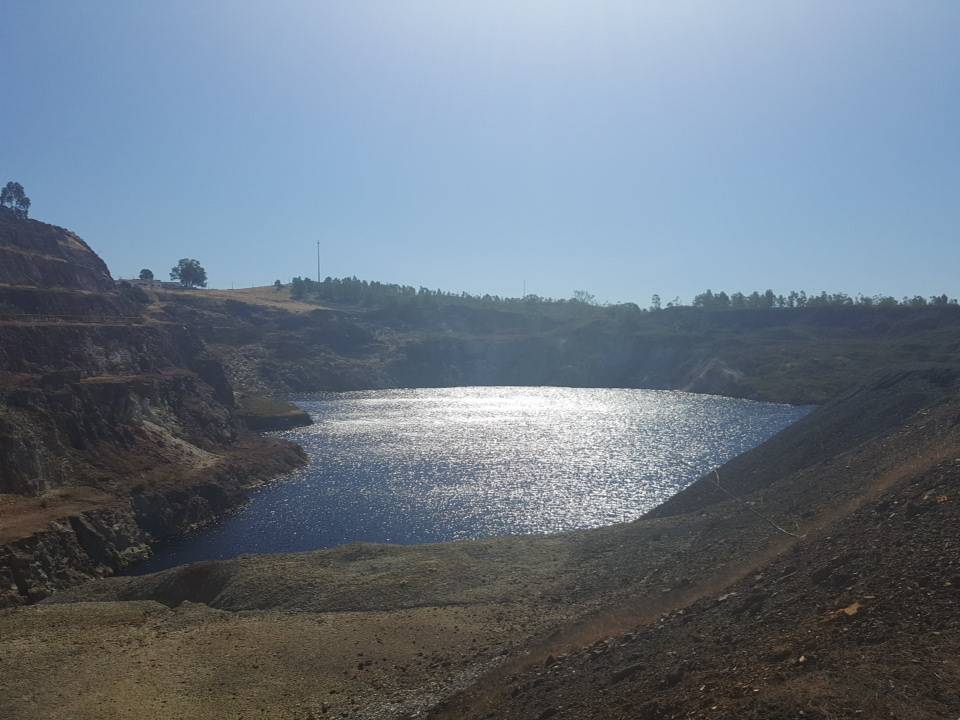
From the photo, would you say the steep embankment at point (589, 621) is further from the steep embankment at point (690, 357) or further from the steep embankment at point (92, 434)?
the steep embankment at point (690, 357)

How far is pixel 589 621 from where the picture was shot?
26.2 metres

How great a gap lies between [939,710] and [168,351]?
384 ft

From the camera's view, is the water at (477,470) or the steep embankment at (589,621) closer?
the steep embankment at (589,621)

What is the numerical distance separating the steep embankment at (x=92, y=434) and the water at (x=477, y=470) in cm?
469

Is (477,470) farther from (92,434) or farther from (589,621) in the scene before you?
(589,621)

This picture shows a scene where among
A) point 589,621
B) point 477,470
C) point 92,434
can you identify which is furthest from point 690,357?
point 589,621

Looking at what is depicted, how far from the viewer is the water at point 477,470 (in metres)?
57.0

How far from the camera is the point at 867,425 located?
4869cm

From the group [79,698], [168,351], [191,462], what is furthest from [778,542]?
[168,351]

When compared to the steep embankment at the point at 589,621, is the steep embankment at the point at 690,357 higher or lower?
higher

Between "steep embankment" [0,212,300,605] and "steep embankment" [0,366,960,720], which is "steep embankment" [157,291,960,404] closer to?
"steep embankment" [0,212,300,605]

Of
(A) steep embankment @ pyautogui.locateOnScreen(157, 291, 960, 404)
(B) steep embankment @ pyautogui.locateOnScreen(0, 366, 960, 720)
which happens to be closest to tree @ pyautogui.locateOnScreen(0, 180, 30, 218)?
(A) steep embankment @ pyautogui.locateOnScreen(157, 291, 960, 404)

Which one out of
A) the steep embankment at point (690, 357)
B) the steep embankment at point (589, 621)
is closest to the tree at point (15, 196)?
the steep embankment at point (690, 357)

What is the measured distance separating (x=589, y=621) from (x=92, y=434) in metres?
60.8
